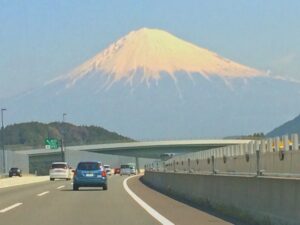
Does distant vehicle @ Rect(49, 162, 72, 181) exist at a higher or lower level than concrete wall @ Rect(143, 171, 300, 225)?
lower

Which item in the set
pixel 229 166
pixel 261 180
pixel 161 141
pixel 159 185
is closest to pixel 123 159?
pixel 161 141

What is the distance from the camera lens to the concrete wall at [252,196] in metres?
12.7

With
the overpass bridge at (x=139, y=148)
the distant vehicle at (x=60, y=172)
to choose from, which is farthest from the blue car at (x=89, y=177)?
the overpass bridge at (x=139, y=148)

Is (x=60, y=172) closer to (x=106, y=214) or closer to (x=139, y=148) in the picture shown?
(x=106, y=214)

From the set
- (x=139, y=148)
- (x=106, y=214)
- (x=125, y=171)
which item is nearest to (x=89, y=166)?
(x=106, y=214)

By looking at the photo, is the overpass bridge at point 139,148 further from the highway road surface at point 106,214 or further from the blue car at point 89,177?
the highway road surface at point 106,214

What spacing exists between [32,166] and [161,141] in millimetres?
36611

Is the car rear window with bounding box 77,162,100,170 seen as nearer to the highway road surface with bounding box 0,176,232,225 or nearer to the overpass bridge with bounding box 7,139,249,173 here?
the highway road surface with bounding box 0,176,232,225

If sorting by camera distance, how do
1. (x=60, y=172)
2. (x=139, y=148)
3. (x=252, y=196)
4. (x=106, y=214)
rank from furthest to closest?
(x=139, y=148)
(x=60, y=172)
(x=106, y=214)
(x=252, y=196)

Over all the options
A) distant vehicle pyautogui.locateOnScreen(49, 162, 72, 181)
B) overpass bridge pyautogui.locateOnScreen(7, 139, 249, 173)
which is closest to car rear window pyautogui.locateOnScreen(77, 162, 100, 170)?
distant vehicle pyautogui.locateOnScreen(49, 162, 72, 181)

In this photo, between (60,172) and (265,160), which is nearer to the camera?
(265,160)

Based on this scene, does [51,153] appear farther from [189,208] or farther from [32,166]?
[189,208]

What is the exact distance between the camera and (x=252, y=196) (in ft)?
51.2

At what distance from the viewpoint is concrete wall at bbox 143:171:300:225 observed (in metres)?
12.7
